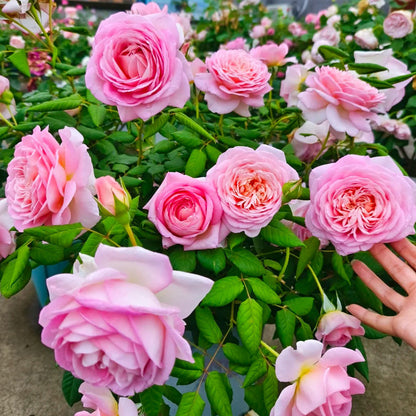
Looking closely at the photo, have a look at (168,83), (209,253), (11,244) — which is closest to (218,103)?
(168,83)

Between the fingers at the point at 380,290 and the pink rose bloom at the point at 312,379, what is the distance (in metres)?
0.18

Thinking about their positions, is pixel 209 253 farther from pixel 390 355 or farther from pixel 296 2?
pixel 296 2

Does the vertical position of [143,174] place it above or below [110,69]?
below

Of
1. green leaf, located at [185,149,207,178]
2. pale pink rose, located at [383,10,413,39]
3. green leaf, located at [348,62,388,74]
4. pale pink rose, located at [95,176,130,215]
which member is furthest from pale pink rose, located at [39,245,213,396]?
pale pink rose, located at [383,10,413,39]

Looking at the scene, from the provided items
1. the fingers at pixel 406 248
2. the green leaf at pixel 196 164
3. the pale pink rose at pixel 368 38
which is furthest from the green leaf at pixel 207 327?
the pale pink rose at pixel 368 38

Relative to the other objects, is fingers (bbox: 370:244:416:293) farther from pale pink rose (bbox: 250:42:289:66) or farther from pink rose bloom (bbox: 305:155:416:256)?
pale pink rose (bbox: 250:42:289:66)

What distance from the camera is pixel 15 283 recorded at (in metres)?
0.48

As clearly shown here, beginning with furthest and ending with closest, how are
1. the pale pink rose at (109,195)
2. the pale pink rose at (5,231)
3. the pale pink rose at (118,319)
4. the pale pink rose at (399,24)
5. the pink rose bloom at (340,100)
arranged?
the pale pink rose at (399,24), the pink rose bloom at (340,100), the pale pink rose at (5,231), the pale pink rose at (109,195), the pale pink rose at (118,319)

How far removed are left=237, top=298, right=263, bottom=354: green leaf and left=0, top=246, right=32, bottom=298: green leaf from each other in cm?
28

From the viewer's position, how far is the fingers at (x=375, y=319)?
57 centimetres

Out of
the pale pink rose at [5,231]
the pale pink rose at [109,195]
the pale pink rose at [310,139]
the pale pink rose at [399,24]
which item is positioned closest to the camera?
the pale pink rose at [109,195]

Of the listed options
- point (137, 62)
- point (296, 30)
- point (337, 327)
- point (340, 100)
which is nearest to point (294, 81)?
point (340, 100)

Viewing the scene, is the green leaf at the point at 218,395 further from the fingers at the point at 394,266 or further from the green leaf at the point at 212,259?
the fingers at the point at 394,266

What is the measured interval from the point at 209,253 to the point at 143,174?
244 mm
